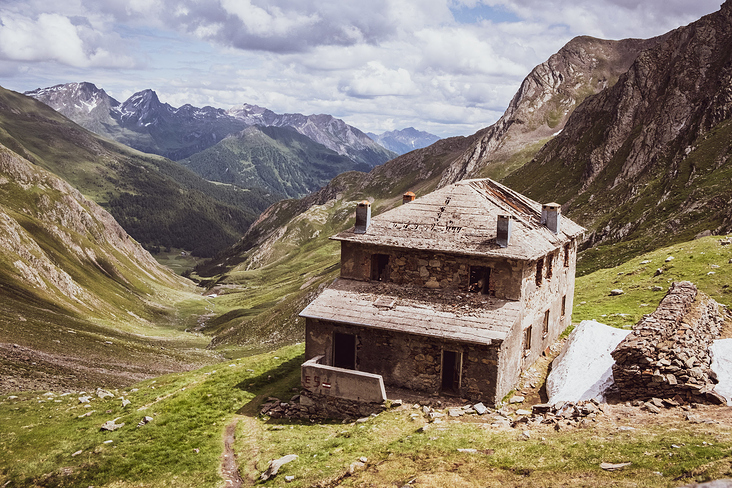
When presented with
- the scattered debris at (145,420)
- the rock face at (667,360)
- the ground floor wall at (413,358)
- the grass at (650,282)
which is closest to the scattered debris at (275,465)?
the ground floor wall at (413,358)

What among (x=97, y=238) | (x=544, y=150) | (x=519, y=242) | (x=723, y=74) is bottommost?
(x=97, y=238)

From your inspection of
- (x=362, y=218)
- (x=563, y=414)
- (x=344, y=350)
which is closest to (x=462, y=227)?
(x=362, y=218)

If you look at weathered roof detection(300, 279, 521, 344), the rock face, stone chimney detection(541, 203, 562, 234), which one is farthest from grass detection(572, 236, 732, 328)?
weathered roof detection(300, 279, 521, 344)

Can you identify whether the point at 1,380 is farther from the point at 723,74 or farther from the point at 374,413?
the point at 723,74

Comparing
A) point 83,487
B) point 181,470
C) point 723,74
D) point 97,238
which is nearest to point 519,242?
point 181,470

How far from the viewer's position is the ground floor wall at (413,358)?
25.8m

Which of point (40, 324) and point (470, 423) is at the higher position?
point (470, 423)

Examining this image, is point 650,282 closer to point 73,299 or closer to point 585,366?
point 585,366

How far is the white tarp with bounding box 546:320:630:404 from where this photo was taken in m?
24.8

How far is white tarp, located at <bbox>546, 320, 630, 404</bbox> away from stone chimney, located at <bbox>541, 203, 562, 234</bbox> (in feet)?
21.6

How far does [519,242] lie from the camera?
29016 millimetres

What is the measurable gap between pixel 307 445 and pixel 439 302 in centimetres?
1012

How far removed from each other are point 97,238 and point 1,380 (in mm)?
136537

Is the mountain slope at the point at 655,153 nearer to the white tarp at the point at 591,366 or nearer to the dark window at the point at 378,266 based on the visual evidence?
the white tarp at the point at 591,366
